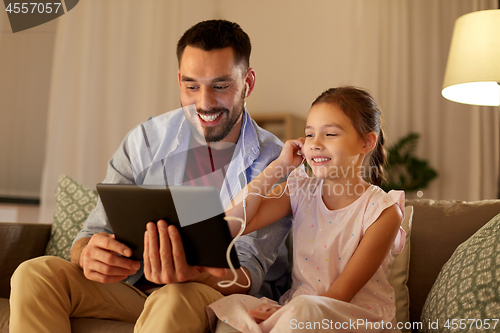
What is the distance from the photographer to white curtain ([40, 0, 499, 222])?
251cm

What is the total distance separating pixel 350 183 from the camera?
119cm

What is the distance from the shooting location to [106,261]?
983 mm

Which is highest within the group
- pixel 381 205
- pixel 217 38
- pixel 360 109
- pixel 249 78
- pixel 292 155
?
pixel 217 38

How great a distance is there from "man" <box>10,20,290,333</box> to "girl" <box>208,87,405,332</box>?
7cm

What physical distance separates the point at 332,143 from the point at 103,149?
190 cm

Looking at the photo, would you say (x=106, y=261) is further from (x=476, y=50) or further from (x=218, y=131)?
(x=476, y=50)

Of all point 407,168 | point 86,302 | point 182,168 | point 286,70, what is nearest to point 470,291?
point 182,168

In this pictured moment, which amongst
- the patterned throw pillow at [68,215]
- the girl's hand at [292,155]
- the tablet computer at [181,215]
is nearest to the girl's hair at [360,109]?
the girl's hand at [292,155]

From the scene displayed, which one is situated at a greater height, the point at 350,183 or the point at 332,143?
the point at 332,143

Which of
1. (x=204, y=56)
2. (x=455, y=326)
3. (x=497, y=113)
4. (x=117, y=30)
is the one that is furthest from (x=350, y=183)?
(x=497, y=113)

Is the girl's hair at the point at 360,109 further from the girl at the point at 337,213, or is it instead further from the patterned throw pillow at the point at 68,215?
the patterned throw pillow at the point at 68,215

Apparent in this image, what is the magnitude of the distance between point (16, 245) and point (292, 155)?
3.34 ft

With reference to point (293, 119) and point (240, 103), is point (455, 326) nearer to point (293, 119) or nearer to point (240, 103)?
point (240, 103)

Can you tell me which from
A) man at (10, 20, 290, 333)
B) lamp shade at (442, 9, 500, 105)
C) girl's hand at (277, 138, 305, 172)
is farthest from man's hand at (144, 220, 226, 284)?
lamp shade at (442, 9, 500, 105)
